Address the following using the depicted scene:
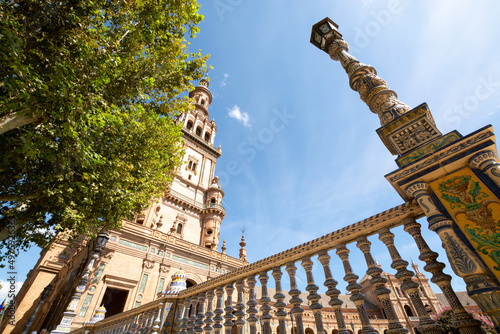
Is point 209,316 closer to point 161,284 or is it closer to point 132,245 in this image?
point 132,245

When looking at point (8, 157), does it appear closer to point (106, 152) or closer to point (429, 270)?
point (106, 152)

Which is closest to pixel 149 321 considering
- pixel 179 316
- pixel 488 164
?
pixel 179 316

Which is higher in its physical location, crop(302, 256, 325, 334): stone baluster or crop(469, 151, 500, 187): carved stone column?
crop(469, 151, 500, 187): carved stone column

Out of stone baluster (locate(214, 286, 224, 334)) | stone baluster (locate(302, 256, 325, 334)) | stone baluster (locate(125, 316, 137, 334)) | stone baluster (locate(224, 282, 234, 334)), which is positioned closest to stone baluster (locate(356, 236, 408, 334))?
stone baluster (locate(302, 256, 325, 334))

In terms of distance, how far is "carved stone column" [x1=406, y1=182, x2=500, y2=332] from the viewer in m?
1.73

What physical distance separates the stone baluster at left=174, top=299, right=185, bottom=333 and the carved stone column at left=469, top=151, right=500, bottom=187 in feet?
15.7

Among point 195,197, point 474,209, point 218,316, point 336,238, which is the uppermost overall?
point 195,197

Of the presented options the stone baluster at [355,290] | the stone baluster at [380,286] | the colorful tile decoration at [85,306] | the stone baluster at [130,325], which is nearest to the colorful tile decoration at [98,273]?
the colorful tile decoration at [85,306]

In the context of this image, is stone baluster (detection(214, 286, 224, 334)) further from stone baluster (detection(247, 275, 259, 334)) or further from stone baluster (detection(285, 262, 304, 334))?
stone baluster (detection(285, 262, 304, 334))

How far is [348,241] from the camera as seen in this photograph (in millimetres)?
2824

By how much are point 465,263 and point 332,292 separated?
50.0 inches

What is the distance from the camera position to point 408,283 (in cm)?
220

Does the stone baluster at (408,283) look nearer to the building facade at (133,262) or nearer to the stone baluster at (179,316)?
the stone baluster at (179,316)

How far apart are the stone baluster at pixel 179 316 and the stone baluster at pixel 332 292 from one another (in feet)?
9.62
